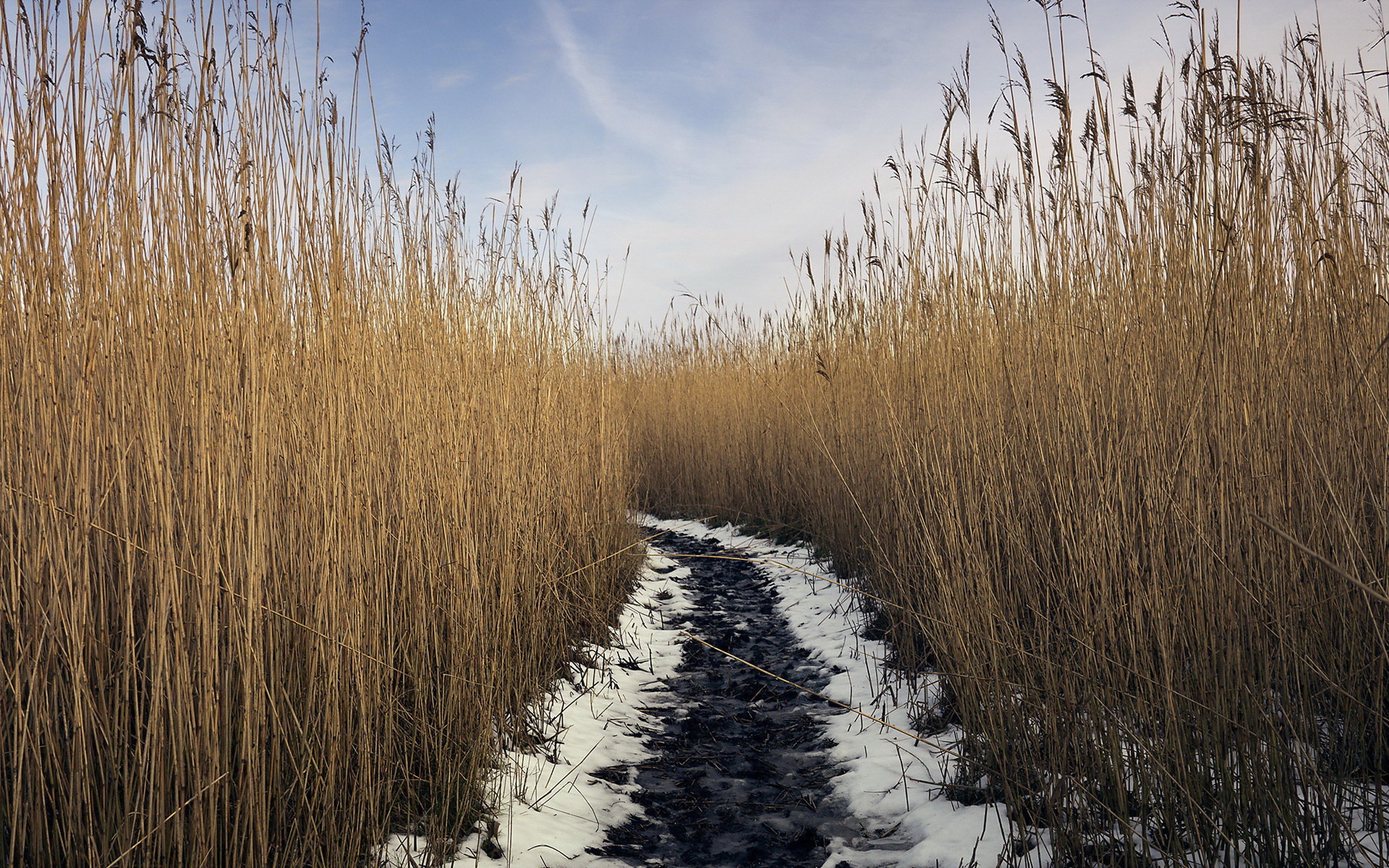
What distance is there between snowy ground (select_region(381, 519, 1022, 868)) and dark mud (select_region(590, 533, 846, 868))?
66 mm

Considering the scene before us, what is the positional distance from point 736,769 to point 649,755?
1.05 ft

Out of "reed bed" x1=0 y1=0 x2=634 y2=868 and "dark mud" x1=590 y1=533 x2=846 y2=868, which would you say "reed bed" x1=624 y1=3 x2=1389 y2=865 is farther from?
"reed bed" x1=0 y1=0 x2=634 y2=868

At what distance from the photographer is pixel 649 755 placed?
8.79 feet

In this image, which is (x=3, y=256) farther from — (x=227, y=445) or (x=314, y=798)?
(x=314, y=798)

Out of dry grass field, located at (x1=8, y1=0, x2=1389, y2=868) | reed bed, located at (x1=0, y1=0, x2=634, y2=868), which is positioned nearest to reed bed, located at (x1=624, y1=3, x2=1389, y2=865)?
dry grass field, located at (x1=8, y1=0, x2=1389, y2=868)

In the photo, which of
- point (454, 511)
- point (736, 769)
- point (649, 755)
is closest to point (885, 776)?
point (736, 769)

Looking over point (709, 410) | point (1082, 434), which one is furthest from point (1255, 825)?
point (709, 410)

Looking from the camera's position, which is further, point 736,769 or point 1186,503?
point 736,769

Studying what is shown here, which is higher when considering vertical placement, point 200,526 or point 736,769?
point 200,526

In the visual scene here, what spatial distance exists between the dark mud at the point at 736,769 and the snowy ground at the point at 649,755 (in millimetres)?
66

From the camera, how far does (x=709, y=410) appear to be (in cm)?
805

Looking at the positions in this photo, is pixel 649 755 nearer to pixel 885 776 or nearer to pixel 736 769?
pixel 736 769

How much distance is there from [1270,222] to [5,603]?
277cm

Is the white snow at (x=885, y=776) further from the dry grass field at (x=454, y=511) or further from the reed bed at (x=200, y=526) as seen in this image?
the reed bed at (x=200, y=526)
